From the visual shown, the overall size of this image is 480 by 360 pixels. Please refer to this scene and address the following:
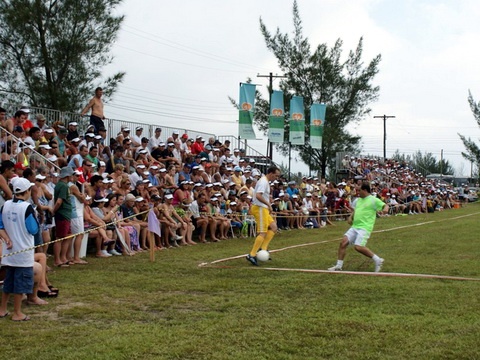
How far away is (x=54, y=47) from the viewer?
1021 inches

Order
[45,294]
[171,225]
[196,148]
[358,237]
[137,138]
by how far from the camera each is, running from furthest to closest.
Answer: [196,148] < [137,138] < [171,225] < [358,237] < [45,294]

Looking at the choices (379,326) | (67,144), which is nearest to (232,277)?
(379,326)

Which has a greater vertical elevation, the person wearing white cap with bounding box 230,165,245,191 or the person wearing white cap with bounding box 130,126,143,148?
the person wearing white cap with bounding box 130,126,143,148

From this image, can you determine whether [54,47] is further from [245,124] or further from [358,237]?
[358,237]

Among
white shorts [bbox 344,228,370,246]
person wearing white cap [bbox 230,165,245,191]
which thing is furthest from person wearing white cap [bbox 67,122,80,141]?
white shorts [bbox 344,228,370,246]

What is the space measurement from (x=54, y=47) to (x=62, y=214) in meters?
16.0

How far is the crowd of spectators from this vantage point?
40.1ft

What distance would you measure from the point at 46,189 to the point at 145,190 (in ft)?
13.4

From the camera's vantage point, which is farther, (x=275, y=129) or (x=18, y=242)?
(x=275, y=129)

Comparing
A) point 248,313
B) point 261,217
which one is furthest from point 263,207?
point 248,313

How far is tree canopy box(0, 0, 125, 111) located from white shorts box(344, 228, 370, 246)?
57.7 ft

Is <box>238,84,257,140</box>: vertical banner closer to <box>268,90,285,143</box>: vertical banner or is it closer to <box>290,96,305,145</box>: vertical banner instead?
<box>268,90,285,143</box>: vertical banner

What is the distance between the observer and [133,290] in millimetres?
9328

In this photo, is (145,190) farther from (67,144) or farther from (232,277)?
(232,277)
